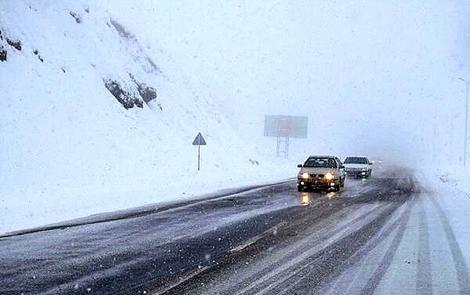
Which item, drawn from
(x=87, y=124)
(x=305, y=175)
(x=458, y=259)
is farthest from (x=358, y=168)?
(x=458, y=259)

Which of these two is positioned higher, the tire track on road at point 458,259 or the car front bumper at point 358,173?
the tire track on road at point 458,259

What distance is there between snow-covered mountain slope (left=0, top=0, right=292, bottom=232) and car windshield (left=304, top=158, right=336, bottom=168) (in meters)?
4.57

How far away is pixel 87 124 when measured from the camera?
3188 centimetres

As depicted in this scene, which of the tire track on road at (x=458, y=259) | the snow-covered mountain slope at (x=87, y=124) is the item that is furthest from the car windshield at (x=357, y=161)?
the tire track on road at (x=458, y=259)

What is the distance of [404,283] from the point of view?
6695 millimetres

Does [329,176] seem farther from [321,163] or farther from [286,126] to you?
[286,126]

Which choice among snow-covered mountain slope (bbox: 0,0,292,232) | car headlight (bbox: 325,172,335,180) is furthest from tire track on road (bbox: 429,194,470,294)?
car headlight (bbox: 325,172,335,180)

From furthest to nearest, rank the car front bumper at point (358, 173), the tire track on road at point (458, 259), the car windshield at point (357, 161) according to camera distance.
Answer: the car windshield at point (357, 161) → the car front bumper at point (358, 173) → the tire track on road at point (458, 259)

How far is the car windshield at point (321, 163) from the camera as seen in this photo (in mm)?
24031

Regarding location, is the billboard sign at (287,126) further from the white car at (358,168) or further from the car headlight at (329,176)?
the car headlight at (329,176)

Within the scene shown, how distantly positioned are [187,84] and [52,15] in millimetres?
24107

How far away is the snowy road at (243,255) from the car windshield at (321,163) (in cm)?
972

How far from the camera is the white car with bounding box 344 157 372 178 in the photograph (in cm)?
3512

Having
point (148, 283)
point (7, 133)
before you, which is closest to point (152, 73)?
point (7, 133)
